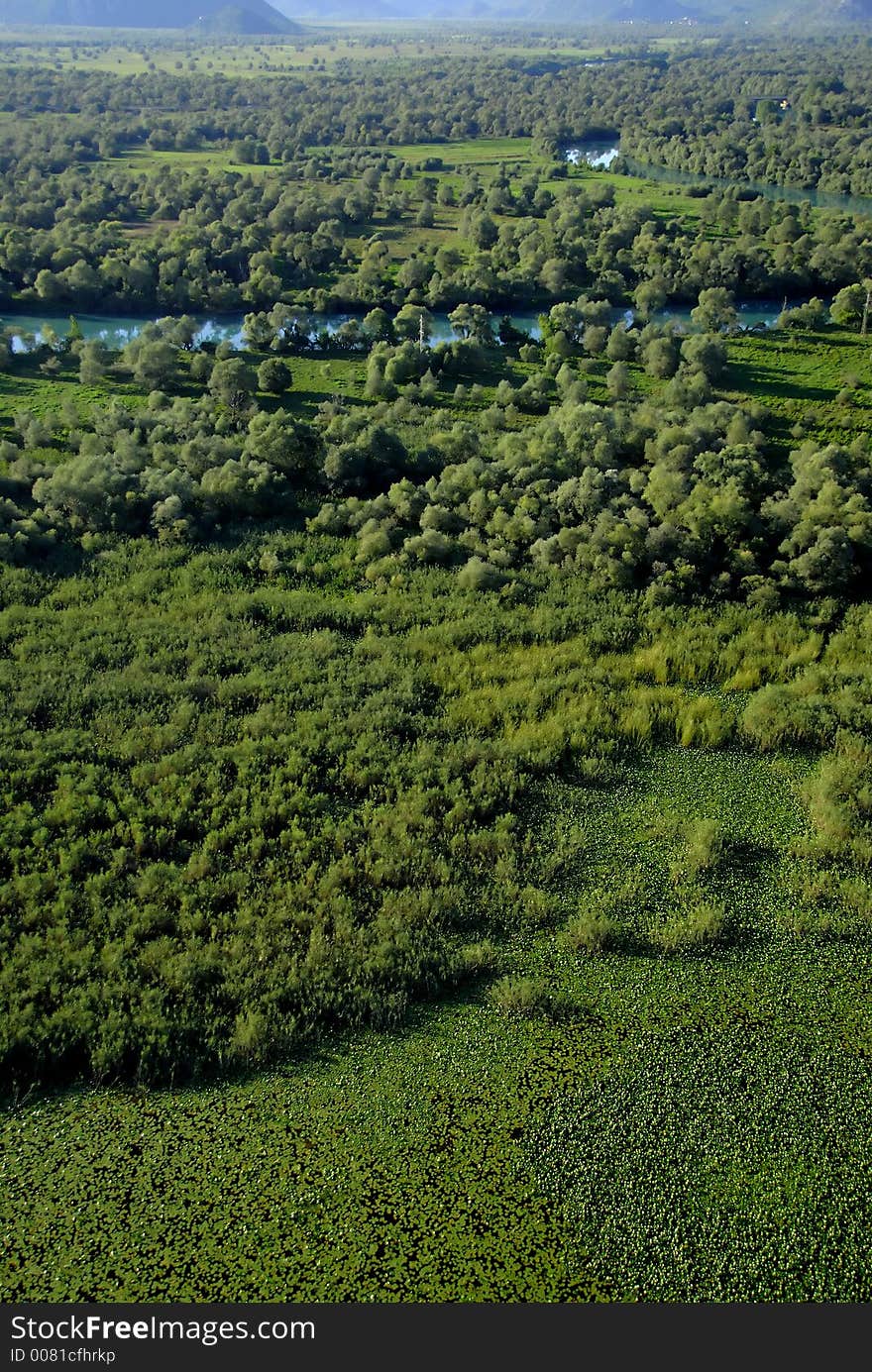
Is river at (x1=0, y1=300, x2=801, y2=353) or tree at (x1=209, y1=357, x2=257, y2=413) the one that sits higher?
river at (x1=0, y1=300, x2=801, y2=353)

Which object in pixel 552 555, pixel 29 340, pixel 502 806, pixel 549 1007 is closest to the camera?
pixel 549 1007

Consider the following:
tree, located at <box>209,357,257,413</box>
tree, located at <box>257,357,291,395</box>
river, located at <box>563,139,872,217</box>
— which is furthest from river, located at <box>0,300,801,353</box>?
river, located at <box>563,139,872,217</box>

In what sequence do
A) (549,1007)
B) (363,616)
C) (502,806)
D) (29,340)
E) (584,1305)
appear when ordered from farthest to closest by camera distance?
(29,340)
(363,616)
(502,806)
(549,1007)
(584,1305)

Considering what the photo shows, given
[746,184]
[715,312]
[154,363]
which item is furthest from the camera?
[746,184]

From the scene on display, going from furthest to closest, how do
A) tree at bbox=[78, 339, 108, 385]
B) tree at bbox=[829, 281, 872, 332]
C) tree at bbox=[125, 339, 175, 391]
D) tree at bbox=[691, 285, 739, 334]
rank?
tree at bbox=[829, 281, 872, 332]
tree at bbox=[691, 285, 739, 334]
tree at bbox=[78, 339, 108, 385]
tree at bbox=[125, 339, 175, 391]

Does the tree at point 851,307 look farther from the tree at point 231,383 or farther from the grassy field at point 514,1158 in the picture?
the grassy field at point 514,1158

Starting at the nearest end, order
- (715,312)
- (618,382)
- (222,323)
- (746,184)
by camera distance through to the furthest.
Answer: (618,382) → (715,312) → (222,323) → (746,184)

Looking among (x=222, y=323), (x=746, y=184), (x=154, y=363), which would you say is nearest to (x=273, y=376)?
(x=154, y=363)

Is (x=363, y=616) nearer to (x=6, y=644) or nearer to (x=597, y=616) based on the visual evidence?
(x=597, y=616)

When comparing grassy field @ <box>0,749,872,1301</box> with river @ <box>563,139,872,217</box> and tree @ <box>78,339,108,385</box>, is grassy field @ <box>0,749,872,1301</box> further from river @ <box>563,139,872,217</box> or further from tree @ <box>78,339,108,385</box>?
river @ <box>563,139,872,217</box>

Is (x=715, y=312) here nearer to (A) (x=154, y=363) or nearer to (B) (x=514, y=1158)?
(A) (x=154, y=363)

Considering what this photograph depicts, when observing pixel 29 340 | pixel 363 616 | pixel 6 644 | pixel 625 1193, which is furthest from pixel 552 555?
pixel 29 340
